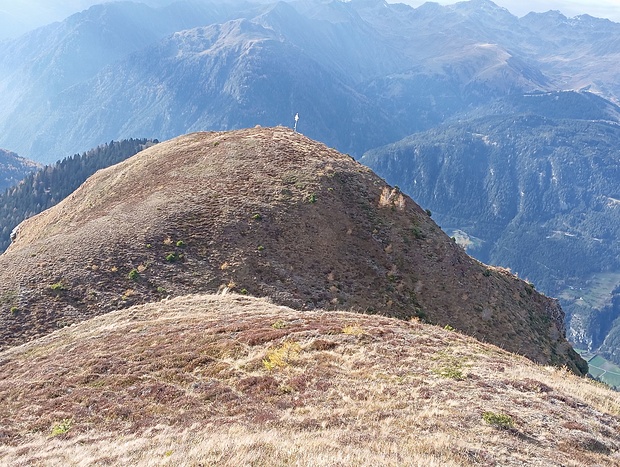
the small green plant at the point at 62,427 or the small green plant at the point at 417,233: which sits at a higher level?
the small green plant at the point at 417,233

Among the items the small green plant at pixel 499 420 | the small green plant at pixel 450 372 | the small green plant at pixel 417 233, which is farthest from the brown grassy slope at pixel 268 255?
the small green plant at pixel 499 420

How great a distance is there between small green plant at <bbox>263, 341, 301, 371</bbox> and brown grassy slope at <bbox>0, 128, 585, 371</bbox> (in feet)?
55.2

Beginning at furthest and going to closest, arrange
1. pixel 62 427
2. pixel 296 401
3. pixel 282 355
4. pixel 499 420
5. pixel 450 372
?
pixel 282 355 < pixel 450 372 < pixel 62 427 < pixel 296 401 < pixel 499 420

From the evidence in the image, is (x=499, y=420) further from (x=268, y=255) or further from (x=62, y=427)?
(x=268, y=255)

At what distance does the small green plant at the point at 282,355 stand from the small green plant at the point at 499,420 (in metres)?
9.63

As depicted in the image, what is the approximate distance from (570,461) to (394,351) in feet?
32.2

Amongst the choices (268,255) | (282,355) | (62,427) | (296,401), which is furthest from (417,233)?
(62,427)

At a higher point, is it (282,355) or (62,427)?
(282,355)

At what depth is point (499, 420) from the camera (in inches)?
650

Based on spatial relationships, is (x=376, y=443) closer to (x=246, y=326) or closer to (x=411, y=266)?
(x=246, y=326)

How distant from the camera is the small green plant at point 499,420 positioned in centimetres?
1631

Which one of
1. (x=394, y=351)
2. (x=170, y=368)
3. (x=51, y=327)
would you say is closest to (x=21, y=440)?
(x=170, y=368)

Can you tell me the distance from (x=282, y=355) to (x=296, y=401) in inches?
173

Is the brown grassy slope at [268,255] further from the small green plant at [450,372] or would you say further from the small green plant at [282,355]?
the small green plant at [450,372]
